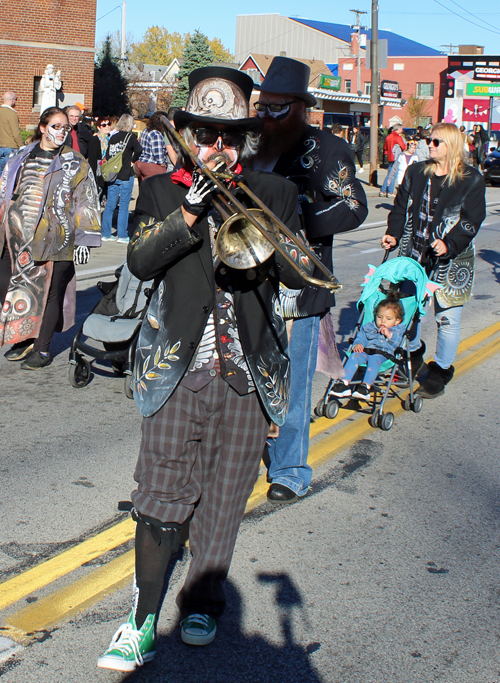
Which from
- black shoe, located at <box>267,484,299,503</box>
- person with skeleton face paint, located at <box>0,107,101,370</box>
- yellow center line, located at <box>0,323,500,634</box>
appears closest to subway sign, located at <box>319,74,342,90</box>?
person with skeleton face paint, located at <box>0,107,101,370</box>

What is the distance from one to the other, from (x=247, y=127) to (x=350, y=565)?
1.94 m

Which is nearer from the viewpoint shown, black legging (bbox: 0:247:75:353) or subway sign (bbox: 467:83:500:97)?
black legging (bbox: 0:247:75:353)

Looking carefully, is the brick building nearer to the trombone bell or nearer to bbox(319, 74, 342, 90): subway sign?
bbox(319, 74, 342, 90): subway sign

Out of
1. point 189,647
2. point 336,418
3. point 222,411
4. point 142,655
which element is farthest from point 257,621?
point 336,418

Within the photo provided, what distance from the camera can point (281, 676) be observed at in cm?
269

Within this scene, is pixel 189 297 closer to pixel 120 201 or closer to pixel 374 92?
pixel 120 201

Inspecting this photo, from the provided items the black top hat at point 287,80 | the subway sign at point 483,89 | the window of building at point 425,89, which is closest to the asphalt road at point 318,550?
the black top hat at point 287,80

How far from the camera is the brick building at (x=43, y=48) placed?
1159 inches

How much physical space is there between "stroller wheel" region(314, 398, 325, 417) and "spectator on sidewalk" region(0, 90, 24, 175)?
10.3 metres

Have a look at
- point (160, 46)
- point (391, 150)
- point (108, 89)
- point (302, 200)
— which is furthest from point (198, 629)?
point (160, 46)

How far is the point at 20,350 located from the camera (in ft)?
21.7

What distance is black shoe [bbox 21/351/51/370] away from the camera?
6332mm

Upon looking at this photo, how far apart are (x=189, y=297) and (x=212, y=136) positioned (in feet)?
1.79

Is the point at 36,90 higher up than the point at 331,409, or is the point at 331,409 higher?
the point at 36,90
